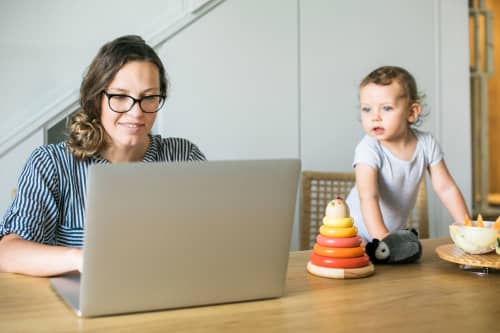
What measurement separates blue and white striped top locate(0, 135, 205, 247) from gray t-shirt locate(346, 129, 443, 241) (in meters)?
0.86

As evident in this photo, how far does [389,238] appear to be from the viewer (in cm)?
137

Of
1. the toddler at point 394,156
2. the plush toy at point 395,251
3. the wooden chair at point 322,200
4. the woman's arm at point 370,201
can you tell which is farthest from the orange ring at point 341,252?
the wooden chair at point 322,200

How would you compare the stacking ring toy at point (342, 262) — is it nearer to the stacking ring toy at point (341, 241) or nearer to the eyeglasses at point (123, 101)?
the stacking ring toy at point (341, 241)

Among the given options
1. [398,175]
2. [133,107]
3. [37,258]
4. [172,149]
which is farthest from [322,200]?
[37,258]

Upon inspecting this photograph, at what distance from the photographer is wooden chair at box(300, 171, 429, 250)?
95.4 inches

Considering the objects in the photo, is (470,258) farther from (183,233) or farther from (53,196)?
(53,196)

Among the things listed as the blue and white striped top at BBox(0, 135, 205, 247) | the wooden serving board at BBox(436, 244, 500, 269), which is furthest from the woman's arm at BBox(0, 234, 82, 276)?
the wooden serving board at BBox(436, 244, 500, 269)

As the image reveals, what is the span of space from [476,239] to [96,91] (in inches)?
37.8

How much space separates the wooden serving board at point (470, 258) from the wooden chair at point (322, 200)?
1.09m

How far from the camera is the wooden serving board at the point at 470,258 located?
4.05 ft

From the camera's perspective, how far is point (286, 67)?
288 centimetres

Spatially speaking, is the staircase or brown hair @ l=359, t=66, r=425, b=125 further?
the staircase

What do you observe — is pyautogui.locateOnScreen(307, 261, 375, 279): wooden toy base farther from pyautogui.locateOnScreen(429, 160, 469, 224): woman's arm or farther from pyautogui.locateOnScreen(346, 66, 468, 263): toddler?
pyautogui.locateOnScreen(429, 160, 469, 224): woman's arm

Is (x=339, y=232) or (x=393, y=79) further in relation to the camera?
(x=393, y=79)
